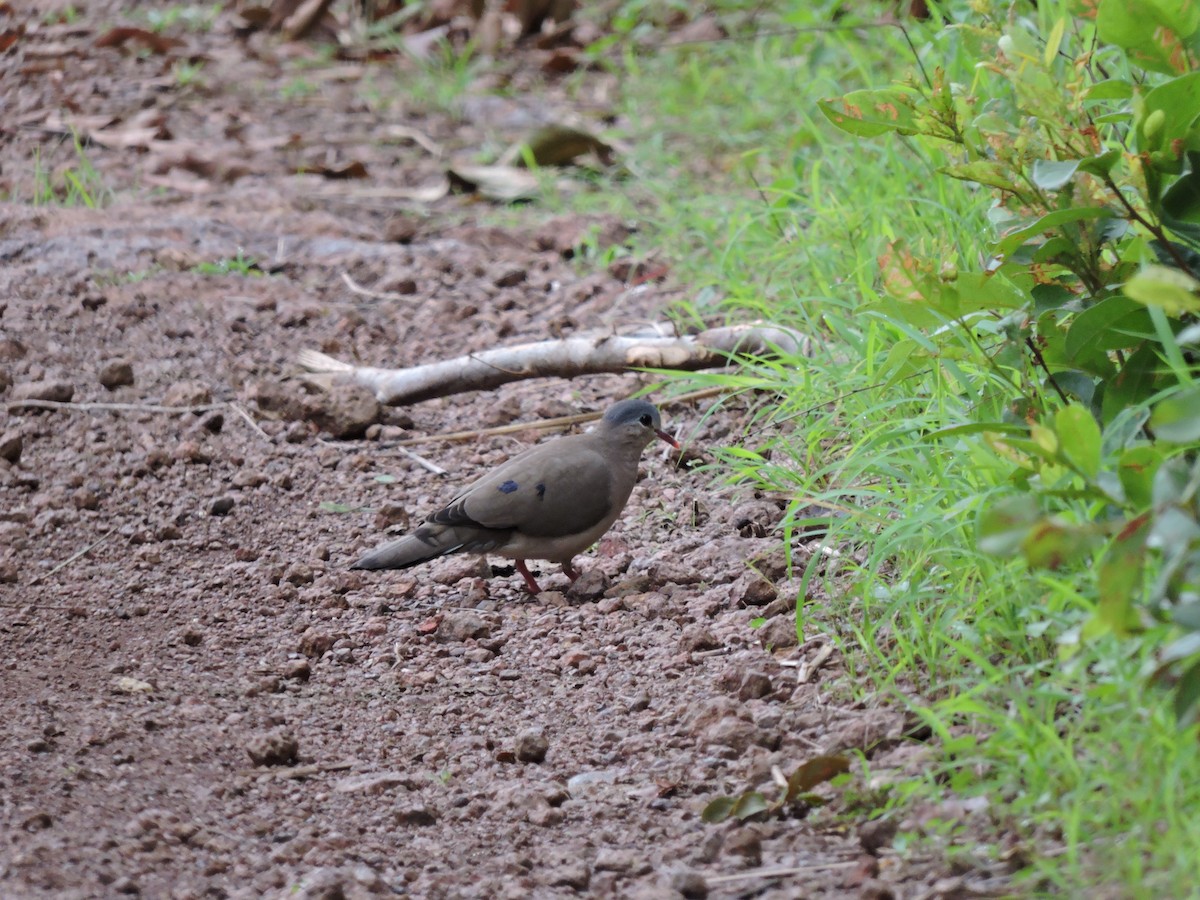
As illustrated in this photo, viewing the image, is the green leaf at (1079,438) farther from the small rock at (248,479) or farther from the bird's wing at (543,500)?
the small rock at (248,479)

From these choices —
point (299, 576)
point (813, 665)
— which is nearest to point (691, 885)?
point (813, 665)

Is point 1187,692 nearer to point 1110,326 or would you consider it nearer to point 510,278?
point 1110,326

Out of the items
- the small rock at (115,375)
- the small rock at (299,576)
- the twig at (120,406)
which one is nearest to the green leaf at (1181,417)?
the small rock at (299,576)

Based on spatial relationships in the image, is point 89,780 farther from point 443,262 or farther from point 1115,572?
point 443,262

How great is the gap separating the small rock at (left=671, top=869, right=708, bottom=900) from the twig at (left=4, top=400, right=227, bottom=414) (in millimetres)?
3408

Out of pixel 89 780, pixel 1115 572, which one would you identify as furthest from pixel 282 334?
pixel 1115 572

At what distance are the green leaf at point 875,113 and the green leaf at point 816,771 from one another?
1.52 m

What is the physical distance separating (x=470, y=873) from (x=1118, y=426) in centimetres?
159

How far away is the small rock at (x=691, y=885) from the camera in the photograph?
8.22 feet

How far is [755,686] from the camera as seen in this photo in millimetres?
3213

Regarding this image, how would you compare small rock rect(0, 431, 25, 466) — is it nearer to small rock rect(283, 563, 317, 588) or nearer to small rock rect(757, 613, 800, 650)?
small rock rect(283, 563, 317, 588)

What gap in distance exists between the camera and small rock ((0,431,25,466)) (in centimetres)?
495

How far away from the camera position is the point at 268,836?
9.52 ft

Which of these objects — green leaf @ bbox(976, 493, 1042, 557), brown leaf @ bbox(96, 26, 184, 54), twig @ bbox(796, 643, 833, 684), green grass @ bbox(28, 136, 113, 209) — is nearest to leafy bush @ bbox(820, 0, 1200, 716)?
green leaf @ bbox(976, 493, 1042, 557)
